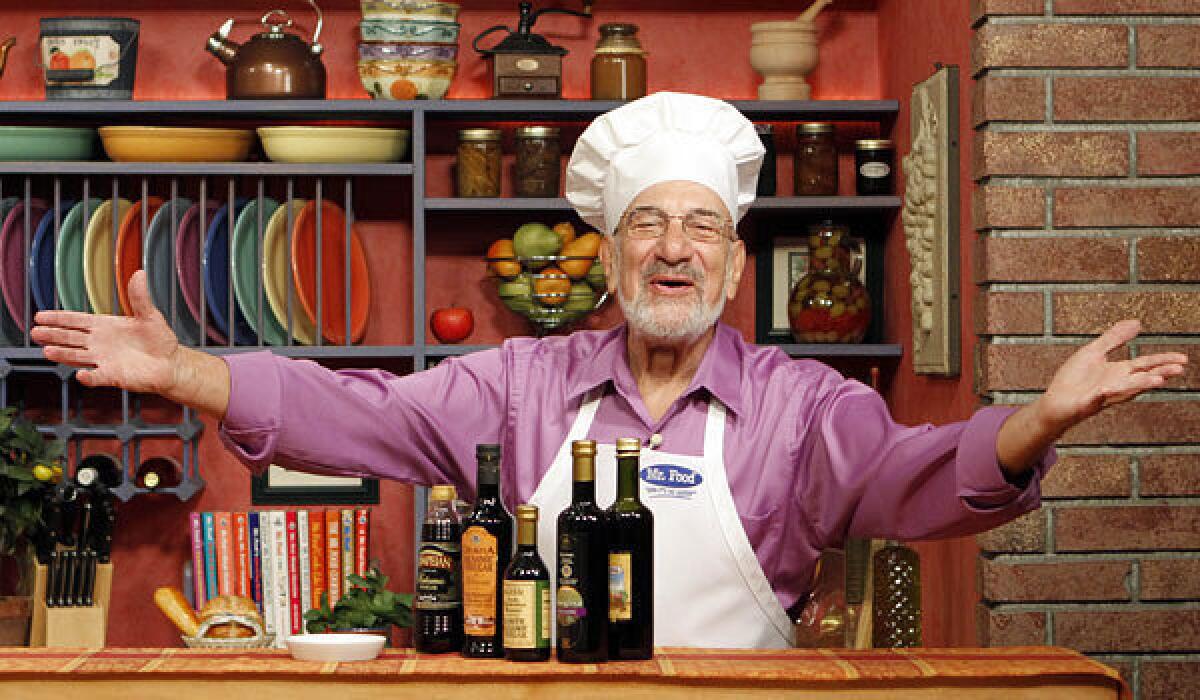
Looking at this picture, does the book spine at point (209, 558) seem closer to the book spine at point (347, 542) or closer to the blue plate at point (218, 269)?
the book spine at point (347, 542)

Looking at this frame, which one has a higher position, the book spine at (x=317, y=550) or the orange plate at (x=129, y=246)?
the orange plate at (x=129, y=246)

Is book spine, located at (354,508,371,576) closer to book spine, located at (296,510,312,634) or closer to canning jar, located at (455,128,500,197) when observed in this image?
book spine, located at (296,510,312,634)

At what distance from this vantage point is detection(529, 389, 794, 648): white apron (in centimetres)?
200

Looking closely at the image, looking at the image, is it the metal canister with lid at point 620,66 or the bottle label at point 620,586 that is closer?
the bottle label at point 620,586

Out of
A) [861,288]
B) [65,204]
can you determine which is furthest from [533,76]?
[65,204]

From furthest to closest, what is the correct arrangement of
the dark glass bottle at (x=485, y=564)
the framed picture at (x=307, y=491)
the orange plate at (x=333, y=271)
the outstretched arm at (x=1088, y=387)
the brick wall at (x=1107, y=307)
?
the framed picture at (x=307, y=491) → the orange plate at (x=333, y=271) → the brick wall at (x=1107, y=307) → the dark glass bottle at (x=485, y=564) → the outstretched arm at (x=1088, y=387)

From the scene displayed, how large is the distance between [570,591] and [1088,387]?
55cm

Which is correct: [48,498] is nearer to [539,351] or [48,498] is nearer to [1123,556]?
[539,351]

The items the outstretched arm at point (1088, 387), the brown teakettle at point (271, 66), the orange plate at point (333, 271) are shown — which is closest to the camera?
the outstretched arm at point (1088, 387)

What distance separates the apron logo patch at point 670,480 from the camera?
2010mm

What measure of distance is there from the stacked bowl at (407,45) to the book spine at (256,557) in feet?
3.19

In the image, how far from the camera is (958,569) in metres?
2.85

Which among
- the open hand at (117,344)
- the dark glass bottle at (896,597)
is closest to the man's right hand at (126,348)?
the open hand at (117,344)

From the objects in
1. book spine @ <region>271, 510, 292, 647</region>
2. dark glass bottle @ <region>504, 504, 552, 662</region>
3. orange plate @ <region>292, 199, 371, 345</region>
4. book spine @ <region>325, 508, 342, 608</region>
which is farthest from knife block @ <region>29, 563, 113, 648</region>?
dark glass bottle @ <region>504, 504, 552, 662</region>
